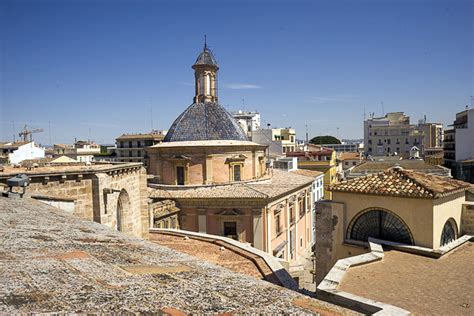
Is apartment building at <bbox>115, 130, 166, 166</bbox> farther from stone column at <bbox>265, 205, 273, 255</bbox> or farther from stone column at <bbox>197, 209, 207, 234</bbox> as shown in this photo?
stone column at <bbox>265, 205, 273, 255</bbox>

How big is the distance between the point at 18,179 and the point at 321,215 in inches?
375

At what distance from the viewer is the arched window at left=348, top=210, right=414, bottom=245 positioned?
1150cm

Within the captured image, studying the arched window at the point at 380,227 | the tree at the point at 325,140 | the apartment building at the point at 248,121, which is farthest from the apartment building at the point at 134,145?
the arched window at the point at 380,227

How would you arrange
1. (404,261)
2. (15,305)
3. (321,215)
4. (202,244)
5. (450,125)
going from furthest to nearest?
(450,125) → (202,244) → (321,215) → (404,261) → (15,305)

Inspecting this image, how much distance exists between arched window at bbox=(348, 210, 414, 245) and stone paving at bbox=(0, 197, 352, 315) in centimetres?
850

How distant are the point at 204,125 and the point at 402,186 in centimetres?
1979

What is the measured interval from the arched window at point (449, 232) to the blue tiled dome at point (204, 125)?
19.1 m

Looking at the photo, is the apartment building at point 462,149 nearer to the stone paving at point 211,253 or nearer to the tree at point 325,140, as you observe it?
the stone paving at point 211,253

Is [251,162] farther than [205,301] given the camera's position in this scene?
Yes

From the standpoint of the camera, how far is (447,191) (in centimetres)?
1129

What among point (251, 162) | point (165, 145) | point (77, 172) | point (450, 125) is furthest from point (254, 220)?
point (450, 125)

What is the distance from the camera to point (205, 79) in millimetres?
32469

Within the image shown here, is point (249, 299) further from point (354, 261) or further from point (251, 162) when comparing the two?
point (251, 162)

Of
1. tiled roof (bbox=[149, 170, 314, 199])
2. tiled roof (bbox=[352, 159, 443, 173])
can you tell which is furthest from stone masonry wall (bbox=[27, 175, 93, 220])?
tiled roof (bbox=[352, 159, 443, 173])
